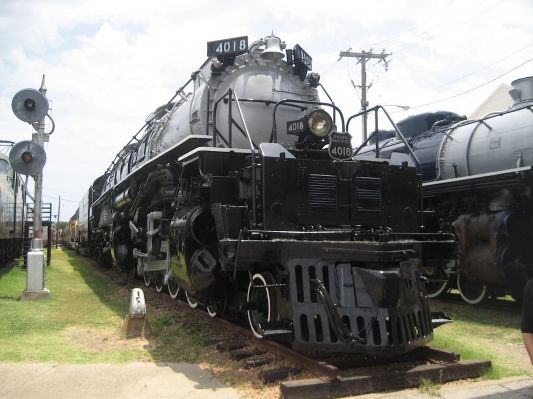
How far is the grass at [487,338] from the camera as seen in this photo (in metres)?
5.44

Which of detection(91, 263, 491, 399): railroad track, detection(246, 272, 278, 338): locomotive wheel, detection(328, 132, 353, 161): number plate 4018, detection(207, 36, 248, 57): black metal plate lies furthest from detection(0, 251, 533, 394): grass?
detection(207, 36, 248, 57): black metal plate

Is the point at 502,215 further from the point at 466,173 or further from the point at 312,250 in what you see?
the point at 312,250

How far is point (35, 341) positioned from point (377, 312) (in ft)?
13.6

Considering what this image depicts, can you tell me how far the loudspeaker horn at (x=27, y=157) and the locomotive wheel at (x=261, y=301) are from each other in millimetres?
6512

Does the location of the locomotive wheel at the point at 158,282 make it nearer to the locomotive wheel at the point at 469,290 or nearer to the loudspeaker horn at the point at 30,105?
the loudspeaker horn at the point at 30,105

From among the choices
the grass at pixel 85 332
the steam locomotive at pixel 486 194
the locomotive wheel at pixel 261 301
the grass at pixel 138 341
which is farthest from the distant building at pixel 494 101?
the locomotive wheel at pixel 261 301

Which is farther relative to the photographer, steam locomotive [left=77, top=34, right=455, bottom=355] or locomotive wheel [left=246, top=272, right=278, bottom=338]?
locomotive wheel [left=246, top=272, right=278, bottom=338]

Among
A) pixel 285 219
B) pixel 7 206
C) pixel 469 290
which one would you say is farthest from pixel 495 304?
pixel 7 206

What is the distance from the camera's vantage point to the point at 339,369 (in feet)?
15.1

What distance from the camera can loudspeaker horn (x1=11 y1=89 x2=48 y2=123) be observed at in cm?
1008

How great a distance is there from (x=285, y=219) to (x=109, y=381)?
228 centimetres

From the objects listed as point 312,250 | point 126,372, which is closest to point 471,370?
point 312,250

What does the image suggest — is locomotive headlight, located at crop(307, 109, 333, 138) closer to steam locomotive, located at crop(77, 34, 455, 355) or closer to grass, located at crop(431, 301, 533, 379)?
steam locomotive, located at crop(77, 34, 455, 355)

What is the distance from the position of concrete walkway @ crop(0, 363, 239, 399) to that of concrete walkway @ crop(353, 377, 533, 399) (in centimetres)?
139
